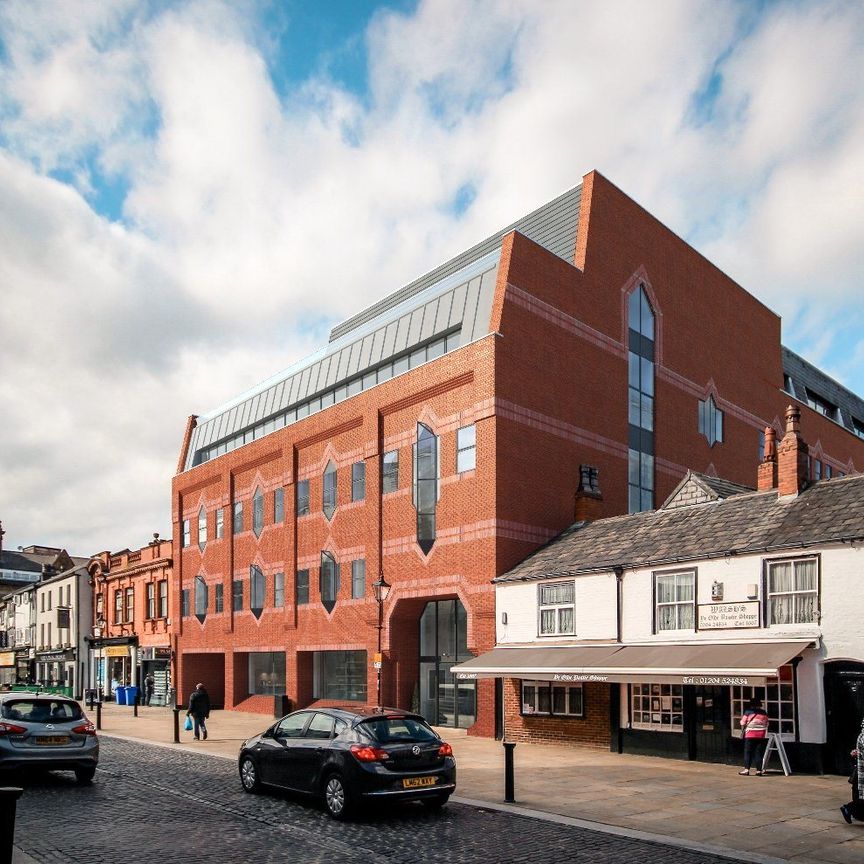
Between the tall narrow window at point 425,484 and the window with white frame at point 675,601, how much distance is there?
9523 millimetres

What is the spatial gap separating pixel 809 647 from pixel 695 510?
603 centimetres

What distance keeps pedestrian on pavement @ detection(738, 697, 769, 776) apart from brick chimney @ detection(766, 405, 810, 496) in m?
5.79

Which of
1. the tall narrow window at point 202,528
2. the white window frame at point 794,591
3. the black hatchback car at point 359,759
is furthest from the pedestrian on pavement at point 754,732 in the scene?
the tall narrow window at point 202,528

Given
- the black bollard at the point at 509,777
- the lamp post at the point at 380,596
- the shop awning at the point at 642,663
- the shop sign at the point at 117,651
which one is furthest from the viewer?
the shop sign at the point at 117,651

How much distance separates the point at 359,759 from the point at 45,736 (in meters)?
6.62

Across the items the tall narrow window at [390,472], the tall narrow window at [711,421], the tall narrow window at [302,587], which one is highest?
the tall narrow window at [711,421]

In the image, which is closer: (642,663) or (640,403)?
(642,663)

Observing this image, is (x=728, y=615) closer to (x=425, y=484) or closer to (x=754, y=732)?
(x=754, y=732)

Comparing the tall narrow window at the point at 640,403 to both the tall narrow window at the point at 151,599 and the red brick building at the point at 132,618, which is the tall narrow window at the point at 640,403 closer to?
the red brick building at the point at 132,618

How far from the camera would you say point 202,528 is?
46.6 meters

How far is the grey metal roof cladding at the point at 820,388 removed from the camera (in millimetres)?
49656

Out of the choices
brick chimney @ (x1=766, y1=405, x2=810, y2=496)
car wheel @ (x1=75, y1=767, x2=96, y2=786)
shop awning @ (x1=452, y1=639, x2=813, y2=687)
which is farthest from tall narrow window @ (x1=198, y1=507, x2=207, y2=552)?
brick chimney @ (x1=766, y1=405, x2=810, y2=496)

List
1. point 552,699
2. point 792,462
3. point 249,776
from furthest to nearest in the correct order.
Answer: point 552,699 → point 792,462 → point 249,776

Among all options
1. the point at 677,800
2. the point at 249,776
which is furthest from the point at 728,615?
the point at 249,776
